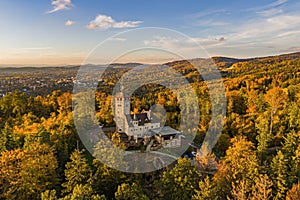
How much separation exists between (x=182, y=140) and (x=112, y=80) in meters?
10.2

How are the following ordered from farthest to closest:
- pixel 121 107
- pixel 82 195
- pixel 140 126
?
pixel 121 107 < pixel 140 126 < pixel 82 195

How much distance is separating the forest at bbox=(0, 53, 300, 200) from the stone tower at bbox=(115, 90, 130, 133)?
174 cm

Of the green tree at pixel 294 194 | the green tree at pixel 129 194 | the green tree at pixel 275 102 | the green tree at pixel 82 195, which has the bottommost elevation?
the green tree at pixel 294 194

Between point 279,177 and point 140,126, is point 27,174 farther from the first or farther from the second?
point 279,177

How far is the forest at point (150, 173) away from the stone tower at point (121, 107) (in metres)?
1.74

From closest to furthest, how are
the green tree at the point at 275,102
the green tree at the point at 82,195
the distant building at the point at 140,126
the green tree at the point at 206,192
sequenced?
1. the green tree at the point at 82,195
2. the green tree at the point at 206,192
3. the distant building at the point at 140,126
4. the green tree at the point at 275,102

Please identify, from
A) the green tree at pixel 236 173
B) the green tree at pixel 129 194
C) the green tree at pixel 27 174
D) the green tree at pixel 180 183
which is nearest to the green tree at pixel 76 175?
the green tree at pixel 27 174

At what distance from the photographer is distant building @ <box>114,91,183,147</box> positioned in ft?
60.3

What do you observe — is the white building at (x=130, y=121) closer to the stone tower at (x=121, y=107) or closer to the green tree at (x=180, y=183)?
the stone tower at (x=121, y=107)

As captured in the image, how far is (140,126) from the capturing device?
19.2 meters

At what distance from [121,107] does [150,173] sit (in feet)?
25.6

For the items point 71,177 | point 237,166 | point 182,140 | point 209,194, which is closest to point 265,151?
point 237,166

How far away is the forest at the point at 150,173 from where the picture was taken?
1072cm

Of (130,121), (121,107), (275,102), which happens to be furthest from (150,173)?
(275,102)
